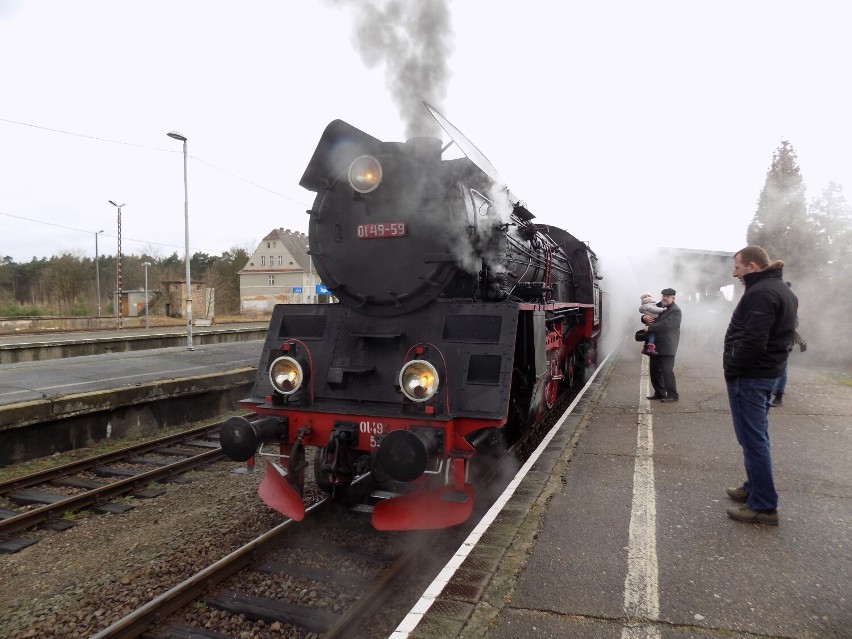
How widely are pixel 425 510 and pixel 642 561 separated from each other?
1363mm

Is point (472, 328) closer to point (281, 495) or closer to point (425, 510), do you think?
point (425, 510)

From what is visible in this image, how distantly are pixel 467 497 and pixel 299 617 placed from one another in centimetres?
125

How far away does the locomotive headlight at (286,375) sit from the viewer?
4188 millimetres

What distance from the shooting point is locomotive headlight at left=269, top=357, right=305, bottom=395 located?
419 centimetres

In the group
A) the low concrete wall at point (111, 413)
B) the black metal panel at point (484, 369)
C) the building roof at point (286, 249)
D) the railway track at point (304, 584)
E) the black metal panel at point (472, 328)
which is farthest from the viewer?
the building roof at point (286, 249)

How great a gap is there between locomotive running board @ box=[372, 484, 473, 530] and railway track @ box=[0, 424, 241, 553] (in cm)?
284

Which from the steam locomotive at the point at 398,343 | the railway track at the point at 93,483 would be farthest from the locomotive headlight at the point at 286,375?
the railway track at the point at 93,483

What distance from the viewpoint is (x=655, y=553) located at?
10.7 feet

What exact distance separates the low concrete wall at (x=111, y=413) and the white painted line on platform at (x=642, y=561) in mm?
6738

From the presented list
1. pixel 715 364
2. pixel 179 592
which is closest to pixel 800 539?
A: pixel 179 592

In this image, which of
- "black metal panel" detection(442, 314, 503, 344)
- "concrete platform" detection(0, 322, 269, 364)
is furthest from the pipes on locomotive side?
"concrete platform" detection(0, 322, 269, 364)

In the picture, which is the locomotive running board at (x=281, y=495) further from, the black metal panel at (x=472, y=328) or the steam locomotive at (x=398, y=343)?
the black metal panel at (x=472, y=328)

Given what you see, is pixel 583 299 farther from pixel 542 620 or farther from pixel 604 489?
pixel 542 620

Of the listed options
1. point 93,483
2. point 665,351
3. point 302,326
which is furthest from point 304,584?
point 665,351
